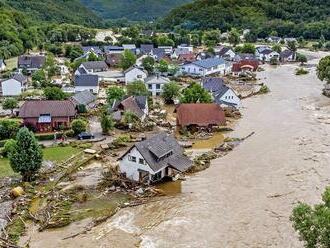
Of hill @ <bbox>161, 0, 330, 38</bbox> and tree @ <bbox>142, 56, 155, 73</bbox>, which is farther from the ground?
hill @ <bbox>161, 0, 330, 38</bbox>

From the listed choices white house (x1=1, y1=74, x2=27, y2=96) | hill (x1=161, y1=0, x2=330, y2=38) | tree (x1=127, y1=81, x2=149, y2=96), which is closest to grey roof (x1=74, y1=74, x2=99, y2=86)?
white house (x1=1, y1=74, x2=27, y2=96)

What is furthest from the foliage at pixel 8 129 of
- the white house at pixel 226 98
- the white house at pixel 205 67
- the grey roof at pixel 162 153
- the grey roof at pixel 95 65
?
the white house at pixel 205 67

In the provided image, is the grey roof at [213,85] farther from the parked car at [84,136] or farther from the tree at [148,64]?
the parked car at [84,136]

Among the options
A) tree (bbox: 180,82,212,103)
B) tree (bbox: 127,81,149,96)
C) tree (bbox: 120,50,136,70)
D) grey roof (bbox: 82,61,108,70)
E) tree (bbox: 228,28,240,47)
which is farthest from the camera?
tree (bbox: 228,28,240,47)

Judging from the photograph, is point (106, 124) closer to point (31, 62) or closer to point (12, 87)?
point (12, 87)

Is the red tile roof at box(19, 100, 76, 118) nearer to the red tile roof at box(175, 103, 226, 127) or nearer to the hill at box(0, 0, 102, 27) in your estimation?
the red tile roof at box(175, 103, 226, 127)

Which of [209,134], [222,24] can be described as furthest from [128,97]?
[222,24]

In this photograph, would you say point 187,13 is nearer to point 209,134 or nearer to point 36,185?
point 209,134
